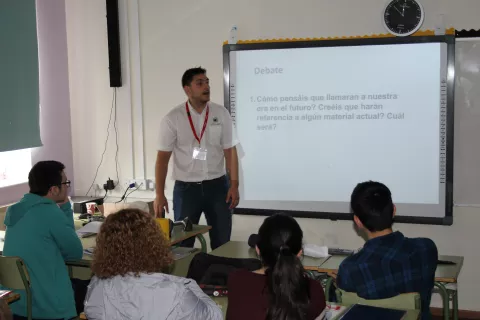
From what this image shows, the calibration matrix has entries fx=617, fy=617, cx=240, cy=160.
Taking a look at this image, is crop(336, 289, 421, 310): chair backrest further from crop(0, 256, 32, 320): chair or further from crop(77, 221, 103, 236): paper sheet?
crop(77, 221, 103, 236): paper sheet

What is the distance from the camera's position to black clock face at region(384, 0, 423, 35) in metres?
4.62

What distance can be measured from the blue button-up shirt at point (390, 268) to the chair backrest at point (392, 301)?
0.07 feet

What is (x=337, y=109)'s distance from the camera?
492cm

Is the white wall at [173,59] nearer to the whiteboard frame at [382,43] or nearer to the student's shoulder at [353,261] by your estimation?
the whiteboard frame at [382,43]

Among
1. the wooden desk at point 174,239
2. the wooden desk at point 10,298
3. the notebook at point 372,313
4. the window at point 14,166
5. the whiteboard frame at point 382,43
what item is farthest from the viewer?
the window at point 14,166

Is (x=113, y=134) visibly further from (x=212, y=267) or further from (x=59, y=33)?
(x=212, y=267)

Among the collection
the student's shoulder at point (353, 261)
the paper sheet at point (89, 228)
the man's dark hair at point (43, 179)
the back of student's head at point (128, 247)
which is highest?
the man's dark hair at point (43, 179)

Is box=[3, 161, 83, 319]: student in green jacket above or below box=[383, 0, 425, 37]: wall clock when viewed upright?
below

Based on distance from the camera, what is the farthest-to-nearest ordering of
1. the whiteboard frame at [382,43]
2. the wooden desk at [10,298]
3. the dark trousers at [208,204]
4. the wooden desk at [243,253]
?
1. the dark trousers at [208,204]
2. the whiteboard frame at [382,43]
3. the wooden desk at [243,253]
4. the wooden desk at [10,298]

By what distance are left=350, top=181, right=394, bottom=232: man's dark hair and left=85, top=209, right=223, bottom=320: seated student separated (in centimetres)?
82

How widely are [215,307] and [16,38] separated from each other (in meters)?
3.62

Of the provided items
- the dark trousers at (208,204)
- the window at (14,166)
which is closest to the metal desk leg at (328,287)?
the dark trousers at (208,204)

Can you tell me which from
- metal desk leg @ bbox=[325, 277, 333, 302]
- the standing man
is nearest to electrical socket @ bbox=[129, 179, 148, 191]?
the standing man

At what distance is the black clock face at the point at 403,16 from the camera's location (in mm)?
4621
